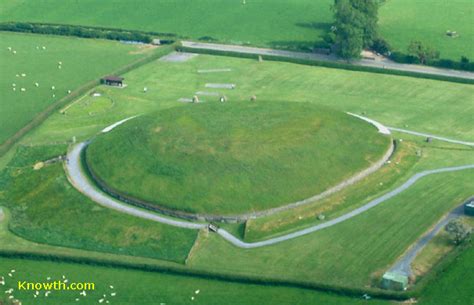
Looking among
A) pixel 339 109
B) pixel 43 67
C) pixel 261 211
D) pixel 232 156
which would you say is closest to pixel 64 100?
pixel 43 67

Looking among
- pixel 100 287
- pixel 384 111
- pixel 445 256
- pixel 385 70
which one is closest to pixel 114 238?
pixel 100 287

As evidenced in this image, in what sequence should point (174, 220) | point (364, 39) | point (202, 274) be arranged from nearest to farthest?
point (202, 274)
point (174, 220)
point (364, 39)

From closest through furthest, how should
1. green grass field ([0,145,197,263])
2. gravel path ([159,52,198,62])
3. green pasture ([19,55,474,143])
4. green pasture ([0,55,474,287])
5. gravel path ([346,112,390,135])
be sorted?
1. green pasture ([0,55,474,287])
2. green grass field ([0,145,197,263])
3. gravel path ([346,112,390,135])
4. green pasture ([19,55,474,143])
5. gravel path ([159,52,198,62])

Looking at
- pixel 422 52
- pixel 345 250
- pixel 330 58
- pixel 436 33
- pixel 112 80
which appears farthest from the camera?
pixel 436 33

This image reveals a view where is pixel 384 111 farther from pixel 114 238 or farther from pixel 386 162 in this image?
pixel 114 238

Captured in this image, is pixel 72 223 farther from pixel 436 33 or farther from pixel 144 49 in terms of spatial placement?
pixel 436 33

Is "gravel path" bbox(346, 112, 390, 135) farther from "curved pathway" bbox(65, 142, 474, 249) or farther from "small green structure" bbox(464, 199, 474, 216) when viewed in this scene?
"small green structure" bbox(464, 199, 474, 216)

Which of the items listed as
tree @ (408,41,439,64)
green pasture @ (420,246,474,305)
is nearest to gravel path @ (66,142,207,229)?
green pasture @ (420,246,474,305)
